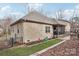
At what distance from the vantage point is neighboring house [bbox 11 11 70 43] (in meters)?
5.25

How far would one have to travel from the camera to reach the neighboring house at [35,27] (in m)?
5.25

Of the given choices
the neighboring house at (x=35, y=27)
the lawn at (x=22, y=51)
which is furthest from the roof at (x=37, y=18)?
the lawn at (x=22, y=51)

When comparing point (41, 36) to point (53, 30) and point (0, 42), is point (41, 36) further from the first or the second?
point (0, 42)

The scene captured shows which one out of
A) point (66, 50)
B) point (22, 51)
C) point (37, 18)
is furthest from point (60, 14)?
point (22, 51)

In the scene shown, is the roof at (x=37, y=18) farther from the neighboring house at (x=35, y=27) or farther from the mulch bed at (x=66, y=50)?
the mulch bed at (x=66, y=50)

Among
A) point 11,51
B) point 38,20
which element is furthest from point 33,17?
point 11,51

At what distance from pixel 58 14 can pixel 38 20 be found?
0.90 ft

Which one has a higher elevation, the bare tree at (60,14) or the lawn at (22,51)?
the bare tree at (60,14)

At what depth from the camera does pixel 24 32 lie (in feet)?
17.3

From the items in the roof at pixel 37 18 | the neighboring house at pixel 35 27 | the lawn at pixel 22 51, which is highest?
the roof at pixel 37 18

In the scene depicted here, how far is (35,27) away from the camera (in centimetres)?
529

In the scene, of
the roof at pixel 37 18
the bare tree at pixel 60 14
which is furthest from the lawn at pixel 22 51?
the bare tree at pixel 60 14

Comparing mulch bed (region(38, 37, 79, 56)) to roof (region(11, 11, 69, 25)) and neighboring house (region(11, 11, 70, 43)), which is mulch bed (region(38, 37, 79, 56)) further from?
roof (region(11, 11, 69, 25))

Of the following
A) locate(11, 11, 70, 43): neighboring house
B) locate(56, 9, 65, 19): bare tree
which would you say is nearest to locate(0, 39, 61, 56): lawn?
locate(11, 11, 70, 43): neighboring house
